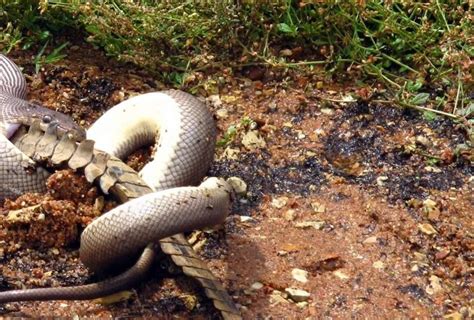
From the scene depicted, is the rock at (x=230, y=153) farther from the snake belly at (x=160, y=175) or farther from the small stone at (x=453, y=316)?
the small stone at (x=453, y=316)

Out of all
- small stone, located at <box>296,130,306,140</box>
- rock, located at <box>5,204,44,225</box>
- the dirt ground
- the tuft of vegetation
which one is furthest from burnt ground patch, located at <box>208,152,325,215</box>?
→ rock, located at <box>5,204,44,225</box>

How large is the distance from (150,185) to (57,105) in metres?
1.17

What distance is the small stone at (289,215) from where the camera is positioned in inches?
187

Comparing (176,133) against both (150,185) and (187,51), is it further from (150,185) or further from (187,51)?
(187,51)

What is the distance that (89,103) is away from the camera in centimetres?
573

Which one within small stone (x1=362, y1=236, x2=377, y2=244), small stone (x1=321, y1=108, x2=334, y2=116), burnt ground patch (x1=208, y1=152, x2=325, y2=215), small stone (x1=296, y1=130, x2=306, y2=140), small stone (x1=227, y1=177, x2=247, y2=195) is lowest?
small stone (x1=362, y1=236, x2=377, y2=244)

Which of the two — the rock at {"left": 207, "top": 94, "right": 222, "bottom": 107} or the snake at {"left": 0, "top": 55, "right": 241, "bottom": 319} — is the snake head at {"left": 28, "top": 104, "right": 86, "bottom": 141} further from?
the rock at {"left": 207, "top": 94, "right": 222, "bottom": 107}

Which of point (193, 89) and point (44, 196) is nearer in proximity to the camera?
point (44, 196)

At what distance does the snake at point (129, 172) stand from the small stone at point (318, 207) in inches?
20.2

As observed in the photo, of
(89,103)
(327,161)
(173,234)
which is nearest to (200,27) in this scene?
(89,103)

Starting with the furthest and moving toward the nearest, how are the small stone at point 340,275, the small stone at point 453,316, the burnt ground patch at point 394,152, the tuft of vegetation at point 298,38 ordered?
1. the tuft of vegetation at point 298,38
2. the burnt ground patch at point 394,152
3. the small stone at point 340,275
4. the small stone at point 453,316

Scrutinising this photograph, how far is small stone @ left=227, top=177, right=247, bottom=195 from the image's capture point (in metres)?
4.91

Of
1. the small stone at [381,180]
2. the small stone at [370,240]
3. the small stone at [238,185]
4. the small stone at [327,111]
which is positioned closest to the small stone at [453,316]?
the small stone at [370,240]

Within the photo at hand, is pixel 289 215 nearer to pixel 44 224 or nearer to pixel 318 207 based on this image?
pixel 318 207
